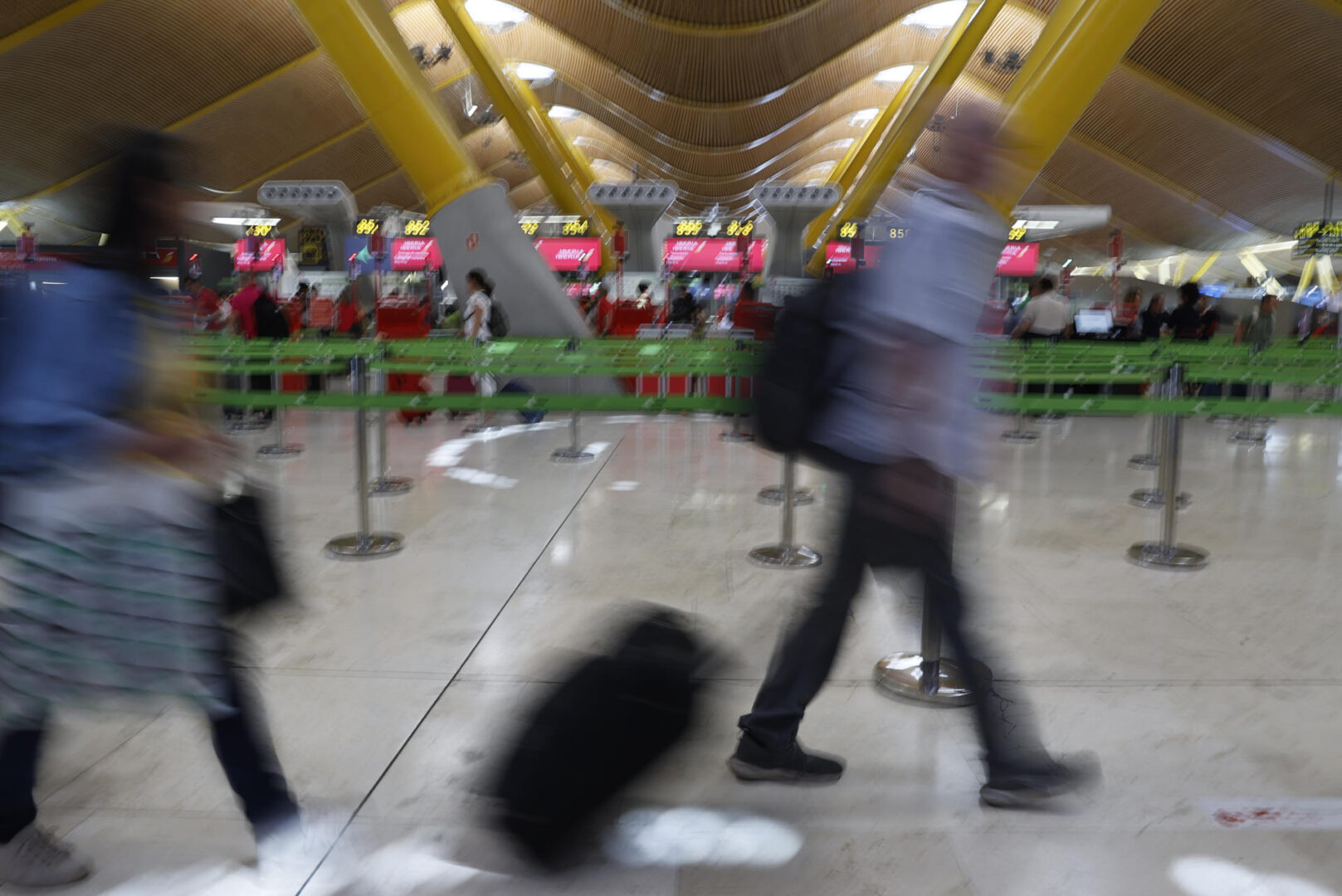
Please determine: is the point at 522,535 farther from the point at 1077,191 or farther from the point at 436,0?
the point at 1077,191

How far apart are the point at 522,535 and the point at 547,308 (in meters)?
7.30

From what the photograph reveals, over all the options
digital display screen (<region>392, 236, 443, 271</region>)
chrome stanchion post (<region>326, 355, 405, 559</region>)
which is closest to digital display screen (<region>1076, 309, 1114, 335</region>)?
chrome stanchion post (<region>326, 355, 405, 559</region>)

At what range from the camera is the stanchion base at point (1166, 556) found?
5.62 metres

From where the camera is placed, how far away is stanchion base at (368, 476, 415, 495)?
757 centimetres

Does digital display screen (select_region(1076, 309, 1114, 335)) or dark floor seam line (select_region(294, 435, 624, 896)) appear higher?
digital display screen (select_region(1076, 309, 1114, 335))

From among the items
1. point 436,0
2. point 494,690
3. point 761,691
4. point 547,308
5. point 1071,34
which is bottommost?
point 494,690

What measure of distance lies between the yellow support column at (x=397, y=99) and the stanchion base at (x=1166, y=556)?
9908 millimetres

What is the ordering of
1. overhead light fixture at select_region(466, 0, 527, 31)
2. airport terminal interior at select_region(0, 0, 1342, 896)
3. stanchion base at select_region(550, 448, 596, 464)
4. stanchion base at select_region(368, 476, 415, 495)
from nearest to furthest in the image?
1. airport terminal interior at select_region(0, 0, 1342, 896)
2. stanchion base at select_region(368, 476, 415, 495)
3. stanchion base at select_region(550, 448, 596, 464)
4. overhead light fixture at select_region(466, 0, 527, 31)

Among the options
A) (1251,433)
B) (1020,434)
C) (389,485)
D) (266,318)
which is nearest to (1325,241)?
(1251,433)

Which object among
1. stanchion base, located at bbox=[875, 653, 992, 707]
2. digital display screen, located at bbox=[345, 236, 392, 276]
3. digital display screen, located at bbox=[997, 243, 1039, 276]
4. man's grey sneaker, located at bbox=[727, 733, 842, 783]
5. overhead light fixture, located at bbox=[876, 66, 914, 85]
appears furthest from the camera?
overhead light fixture, located at bbox=[876, 66, 914, 85]

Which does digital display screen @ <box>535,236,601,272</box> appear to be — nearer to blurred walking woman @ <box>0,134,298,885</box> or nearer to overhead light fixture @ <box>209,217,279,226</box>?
overhead light fixture @ <box>209,217,279,226</box>

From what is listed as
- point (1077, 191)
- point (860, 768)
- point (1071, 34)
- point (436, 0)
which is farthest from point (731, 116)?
point (860, 768)

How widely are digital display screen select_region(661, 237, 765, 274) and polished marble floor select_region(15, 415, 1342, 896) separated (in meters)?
17.8

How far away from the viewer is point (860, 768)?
321 cm
